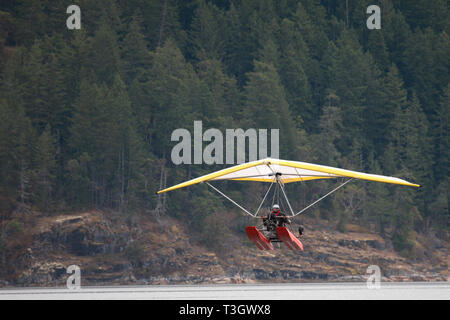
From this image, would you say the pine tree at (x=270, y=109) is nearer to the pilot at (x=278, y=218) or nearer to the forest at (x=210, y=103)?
the forest at (x=210, y=103)

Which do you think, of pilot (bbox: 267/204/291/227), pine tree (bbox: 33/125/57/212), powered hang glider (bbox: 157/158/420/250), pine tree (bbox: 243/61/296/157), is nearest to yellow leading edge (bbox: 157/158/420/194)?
powered hang glider (bbox: 157/158/420/250)

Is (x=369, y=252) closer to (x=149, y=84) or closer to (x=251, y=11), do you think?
(x=149, y=84)

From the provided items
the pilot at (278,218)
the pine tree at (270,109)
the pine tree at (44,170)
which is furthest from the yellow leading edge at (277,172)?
the pine tree at (270,109)

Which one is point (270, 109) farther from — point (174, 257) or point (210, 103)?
point (174, 257)

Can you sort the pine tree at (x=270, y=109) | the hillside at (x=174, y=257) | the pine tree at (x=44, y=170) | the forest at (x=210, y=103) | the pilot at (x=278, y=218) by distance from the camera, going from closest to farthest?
the pilot at (x=278, y=218) < the hillside at (x=174, y=257) < the pine tree at (x=44, y=170) < the forest at (x=210, y=103) < the pine tree at (x=270, y=109)

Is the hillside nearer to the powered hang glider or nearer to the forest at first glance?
the forest

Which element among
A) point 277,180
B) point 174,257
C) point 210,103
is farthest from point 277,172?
point 210,103
